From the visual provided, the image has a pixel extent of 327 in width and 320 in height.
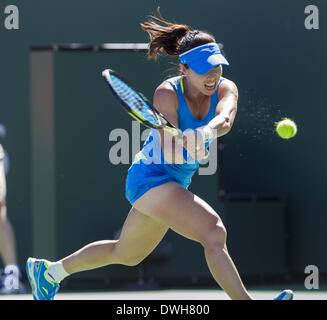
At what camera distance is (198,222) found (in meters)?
4.27

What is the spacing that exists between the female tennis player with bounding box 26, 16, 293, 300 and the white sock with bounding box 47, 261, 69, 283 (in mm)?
163

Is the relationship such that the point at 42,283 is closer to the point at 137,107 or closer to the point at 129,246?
the point at 129,246

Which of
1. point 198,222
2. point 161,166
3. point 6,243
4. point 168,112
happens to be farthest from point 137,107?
point 6,243

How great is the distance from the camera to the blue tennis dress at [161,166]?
4434 mm

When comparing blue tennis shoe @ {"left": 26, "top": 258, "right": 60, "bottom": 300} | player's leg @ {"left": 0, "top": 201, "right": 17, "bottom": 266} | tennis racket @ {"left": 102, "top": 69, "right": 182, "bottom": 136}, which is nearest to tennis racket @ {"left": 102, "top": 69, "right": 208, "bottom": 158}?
tennis racket @ {"left": 102, "top": 69, "right": 182, "bottom": 136}

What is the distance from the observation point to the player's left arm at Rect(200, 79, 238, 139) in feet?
13.8

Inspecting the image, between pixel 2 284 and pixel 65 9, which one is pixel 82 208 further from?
pixel 65 9

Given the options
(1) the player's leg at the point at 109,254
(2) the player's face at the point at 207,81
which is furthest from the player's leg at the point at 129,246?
(2) the player's face at the point at 207,81

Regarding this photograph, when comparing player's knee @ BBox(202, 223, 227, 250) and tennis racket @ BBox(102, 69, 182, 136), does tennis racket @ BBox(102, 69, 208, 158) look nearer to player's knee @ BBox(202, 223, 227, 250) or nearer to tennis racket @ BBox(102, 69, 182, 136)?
tennis racket @ BBox(102, 69, 182, 136)

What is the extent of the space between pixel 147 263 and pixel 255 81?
1.75 m

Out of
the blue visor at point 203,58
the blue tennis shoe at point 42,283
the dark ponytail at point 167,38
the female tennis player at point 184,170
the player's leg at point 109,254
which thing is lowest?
the blue tennis shoe at point 42,283

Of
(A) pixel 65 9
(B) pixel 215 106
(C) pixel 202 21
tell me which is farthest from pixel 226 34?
(B) pixel 215 106

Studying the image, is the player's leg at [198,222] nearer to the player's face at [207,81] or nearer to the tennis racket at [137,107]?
the tennis racket at [137,107]

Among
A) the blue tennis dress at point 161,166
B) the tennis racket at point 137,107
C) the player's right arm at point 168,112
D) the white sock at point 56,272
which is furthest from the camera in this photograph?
the white sock at point 56,272
